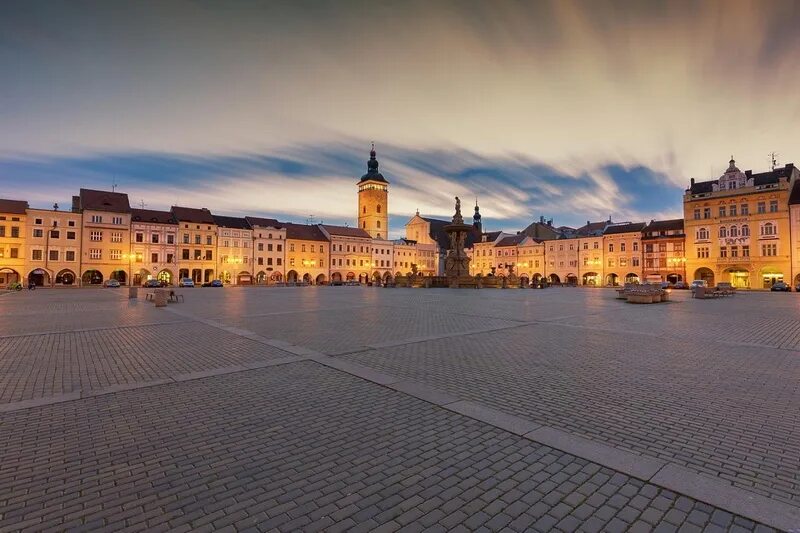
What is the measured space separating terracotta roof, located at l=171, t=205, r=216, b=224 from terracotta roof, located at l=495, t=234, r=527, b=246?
6076 cm

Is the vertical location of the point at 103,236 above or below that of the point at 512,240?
below

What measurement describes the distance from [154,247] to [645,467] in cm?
7871

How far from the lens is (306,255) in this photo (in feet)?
284

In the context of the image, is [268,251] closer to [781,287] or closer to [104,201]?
[104,201]

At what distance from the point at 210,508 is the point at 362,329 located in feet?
34.2

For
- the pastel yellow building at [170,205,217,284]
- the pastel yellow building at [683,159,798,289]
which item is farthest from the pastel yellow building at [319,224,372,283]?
the pastel yellow building at [683,159,798,289]

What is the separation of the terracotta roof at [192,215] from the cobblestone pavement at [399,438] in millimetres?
69771

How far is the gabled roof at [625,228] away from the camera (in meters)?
71.4

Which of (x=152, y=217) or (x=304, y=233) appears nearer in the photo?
(x=152, y=217)

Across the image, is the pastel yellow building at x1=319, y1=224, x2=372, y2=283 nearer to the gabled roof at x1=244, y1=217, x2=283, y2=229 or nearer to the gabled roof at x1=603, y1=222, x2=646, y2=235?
the gabled roof at x1=244, y1=217, x2=283, y2=229

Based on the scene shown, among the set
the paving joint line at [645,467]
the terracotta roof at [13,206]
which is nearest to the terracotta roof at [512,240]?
the terracotta roof at [13,206]

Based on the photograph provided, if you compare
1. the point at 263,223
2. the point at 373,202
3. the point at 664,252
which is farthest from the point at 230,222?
the point at 664,252

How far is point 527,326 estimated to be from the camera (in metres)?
14.5

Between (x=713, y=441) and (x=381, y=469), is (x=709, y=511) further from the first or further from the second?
(x=381, y=469)
